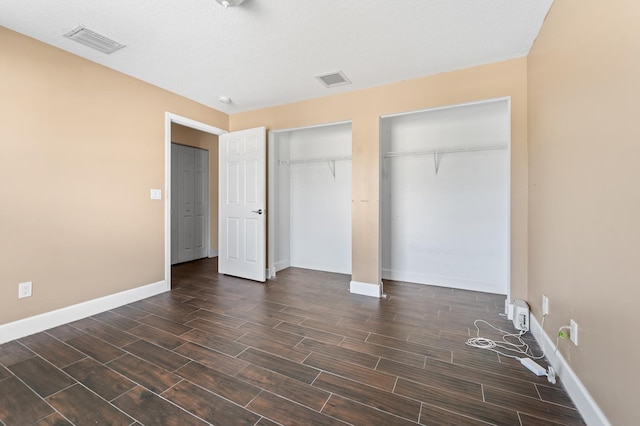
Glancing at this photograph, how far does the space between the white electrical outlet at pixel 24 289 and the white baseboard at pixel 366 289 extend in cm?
314

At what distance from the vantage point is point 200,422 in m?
1.40

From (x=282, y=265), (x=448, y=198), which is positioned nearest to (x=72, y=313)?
(x=282, y=265)

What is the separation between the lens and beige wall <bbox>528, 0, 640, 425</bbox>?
3.63 feet

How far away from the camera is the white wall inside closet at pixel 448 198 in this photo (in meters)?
3.42

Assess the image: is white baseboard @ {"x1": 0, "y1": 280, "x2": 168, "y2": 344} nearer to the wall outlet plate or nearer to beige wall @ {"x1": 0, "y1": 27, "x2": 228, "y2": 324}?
beige wall @ {"x1": 0, "y1": 27, "x2": 228, "y2": 324}

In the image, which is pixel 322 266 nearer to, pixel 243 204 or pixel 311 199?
pixel 311 199

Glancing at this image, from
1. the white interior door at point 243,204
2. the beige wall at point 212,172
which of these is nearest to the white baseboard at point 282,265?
the white interior door at point 243,204

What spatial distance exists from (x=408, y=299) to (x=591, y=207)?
6.99 ft

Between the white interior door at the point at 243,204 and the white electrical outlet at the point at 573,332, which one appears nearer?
the white electrical outlet at the point at 573,332

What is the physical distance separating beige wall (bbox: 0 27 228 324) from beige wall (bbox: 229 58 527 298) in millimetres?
1730

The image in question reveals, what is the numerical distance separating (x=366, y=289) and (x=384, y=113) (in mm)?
2149

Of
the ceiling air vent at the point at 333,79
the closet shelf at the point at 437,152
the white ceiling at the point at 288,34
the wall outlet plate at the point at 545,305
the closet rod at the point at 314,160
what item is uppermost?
the ceiling air vent at the point at 333,79

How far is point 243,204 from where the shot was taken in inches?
160

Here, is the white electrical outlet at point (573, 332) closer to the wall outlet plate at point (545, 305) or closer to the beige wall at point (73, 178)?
the wall outlet plate at point (545, 305)
